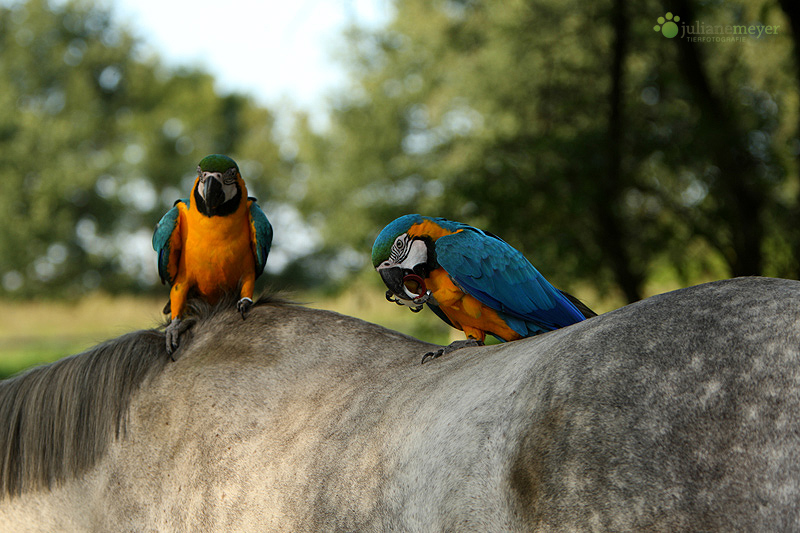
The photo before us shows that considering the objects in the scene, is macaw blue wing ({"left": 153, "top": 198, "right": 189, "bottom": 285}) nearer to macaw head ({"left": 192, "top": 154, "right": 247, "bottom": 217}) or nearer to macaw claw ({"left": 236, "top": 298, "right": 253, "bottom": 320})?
macaw head ({"left": 192, "top": 154, "right": 247, "bottom": 217})

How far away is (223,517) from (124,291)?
1263 inches

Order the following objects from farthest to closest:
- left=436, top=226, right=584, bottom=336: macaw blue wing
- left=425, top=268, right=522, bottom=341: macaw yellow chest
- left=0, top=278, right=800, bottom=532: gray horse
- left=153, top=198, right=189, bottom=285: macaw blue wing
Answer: left=153, top=198, right=189, bottom=285: macaw blue wing, left=425, top=268, right=522, bottom=341: macaw yellow chest, left=436, top=226, right=584, bottom=336: macaw blue wing, left=0, top=278, right=800, bottom=532: gray horse

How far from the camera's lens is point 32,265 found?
2948 cm

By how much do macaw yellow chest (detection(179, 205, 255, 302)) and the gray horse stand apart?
0.72ft

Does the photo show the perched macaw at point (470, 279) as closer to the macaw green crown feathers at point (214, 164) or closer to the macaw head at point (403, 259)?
the macaw head at point (403, 259)

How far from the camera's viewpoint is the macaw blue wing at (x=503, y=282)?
2.83 metres

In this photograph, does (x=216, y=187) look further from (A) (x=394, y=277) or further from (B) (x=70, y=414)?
(B) (x=70, y=414)

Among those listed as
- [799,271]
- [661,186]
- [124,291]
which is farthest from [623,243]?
[124,291]

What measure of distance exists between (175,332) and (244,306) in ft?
1.15

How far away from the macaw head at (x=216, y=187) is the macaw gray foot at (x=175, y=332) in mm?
554

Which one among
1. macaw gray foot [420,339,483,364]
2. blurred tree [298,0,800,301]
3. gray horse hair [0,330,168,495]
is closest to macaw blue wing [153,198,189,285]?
gray horse hair [0,330,168,495]

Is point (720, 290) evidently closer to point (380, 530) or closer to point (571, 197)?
point (380, 530)

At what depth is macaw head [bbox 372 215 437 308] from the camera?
292 cm

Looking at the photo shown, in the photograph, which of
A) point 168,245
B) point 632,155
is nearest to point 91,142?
point 632,155
